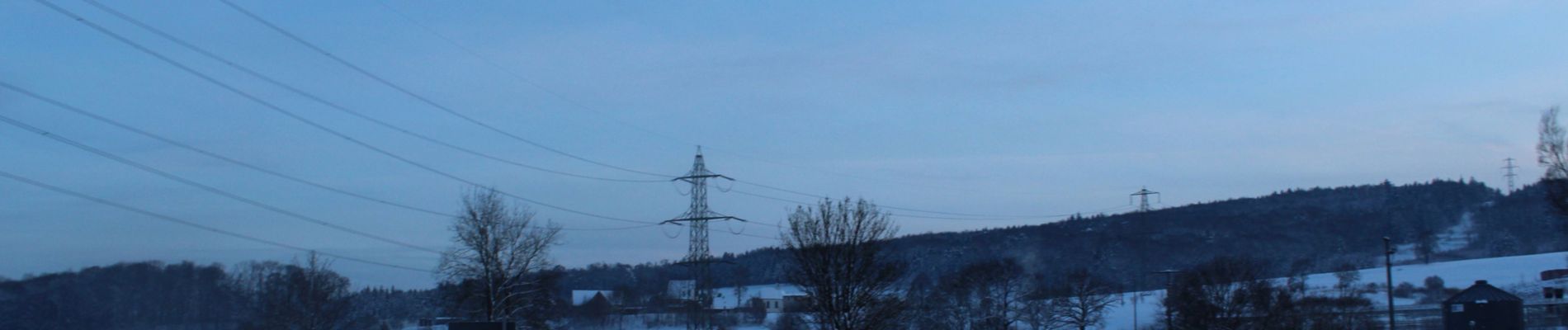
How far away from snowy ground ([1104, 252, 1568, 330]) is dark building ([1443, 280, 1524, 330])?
30.7 m

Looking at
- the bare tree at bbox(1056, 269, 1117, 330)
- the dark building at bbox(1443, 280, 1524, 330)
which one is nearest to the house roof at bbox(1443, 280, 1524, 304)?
the dark building at bbox(1443, 280, 1524, 330)

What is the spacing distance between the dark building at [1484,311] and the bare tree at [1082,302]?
958 inches

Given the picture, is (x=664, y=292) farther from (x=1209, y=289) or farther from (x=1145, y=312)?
(x=1209, y=289)

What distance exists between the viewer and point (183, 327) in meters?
57.9

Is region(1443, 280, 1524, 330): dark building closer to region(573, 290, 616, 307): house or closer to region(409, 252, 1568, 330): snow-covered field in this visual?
region(409, 252, 1568, 330): snow-covered field

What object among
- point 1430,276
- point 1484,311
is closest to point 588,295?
point 1484,311

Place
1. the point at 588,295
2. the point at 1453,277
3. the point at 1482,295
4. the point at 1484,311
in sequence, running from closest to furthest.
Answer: the point at 1484,311, the point at 1482,295, the point at 588,295, the point at 1453,277

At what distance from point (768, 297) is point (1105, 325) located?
2615 inches

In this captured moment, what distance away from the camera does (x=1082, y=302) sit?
9975 centimetres

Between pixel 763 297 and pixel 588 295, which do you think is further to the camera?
pixel 763 297

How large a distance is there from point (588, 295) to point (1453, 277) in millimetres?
114254

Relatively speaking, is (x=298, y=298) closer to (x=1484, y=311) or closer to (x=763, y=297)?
(x=1484, y=311)

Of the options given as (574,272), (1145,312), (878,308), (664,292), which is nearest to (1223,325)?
(878,308)

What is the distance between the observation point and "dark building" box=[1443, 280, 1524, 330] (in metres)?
87.7
